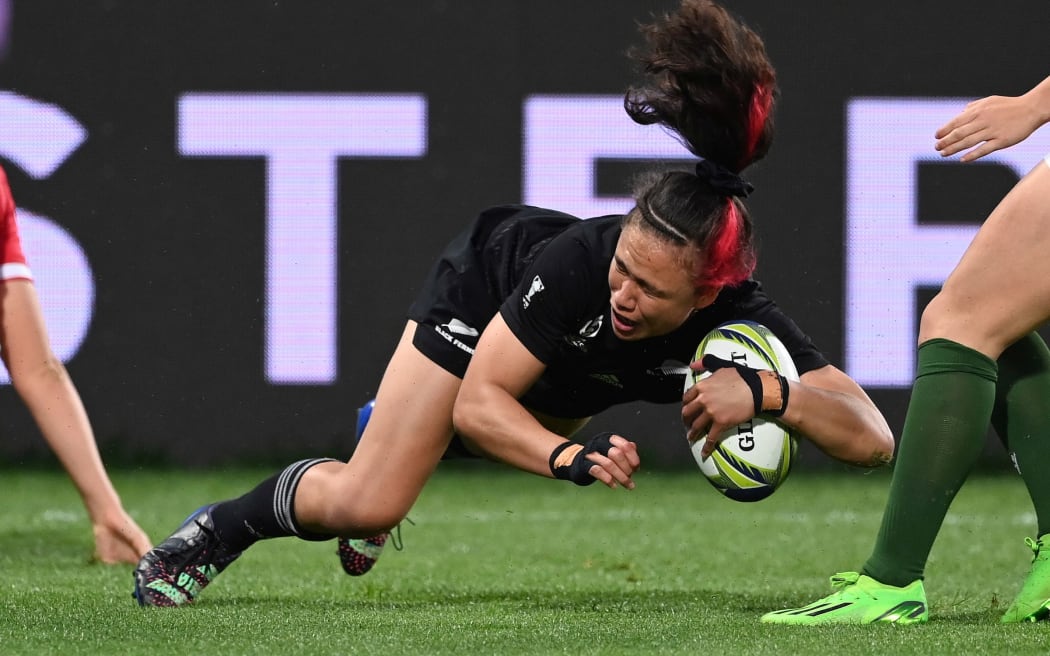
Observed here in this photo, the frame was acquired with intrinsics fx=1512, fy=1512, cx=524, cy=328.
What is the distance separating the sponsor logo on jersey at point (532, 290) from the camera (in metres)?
3.40

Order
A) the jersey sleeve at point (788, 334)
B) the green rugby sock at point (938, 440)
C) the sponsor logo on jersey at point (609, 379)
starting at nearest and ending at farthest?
1. the green rugby sock at point (938, 440)
2. the jersey sleeve at point (788, 334)
3. the sponsor logo on jersey at point (609, 379)

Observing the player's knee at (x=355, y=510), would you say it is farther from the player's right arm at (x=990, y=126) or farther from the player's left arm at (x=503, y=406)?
the player's right arm at (x=990, y=126)

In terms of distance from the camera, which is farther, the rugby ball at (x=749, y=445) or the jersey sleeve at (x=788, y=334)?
the jersey sleeve at (x=788, y=334)

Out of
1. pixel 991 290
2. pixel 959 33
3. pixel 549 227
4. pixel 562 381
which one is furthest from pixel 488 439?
pixel 959 33

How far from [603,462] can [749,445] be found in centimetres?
45

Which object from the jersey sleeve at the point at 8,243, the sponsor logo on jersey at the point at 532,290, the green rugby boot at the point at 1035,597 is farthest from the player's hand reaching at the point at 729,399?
the jersey sleeve at the point at 8,243

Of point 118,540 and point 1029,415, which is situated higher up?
point 1029,415

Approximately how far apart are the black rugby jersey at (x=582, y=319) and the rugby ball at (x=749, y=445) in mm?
173

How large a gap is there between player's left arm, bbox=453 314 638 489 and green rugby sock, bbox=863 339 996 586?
711 mm

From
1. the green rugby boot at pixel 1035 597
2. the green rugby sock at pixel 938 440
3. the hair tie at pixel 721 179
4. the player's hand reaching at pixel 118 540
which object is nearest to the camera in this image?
the green rugby sock at pixel 938 440

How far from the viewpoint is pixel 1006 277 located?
118 inches

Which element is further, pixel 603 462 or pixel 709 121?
pixel 709 121

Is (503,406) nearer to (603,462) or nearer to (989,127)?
(603,462)

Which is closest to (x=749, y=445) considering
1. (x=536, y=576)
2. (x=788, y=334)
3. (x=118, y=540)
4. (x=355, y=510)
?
(x=788, y=334)
